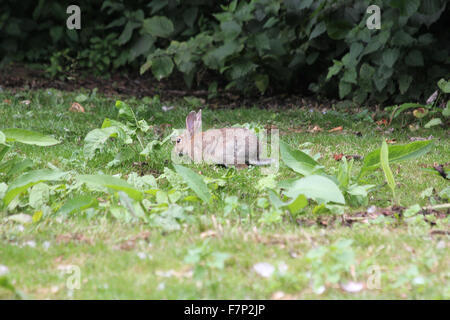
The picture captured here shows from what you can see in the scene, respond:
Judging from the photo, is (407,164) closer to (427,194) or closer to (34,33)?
(427,194)

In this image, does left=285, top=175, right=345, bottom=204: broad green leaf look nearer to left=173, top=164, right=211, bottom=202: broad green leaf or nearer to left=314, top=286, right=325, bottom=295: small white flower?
left=173, top=164, right=211, bottom=202: broad green leaf

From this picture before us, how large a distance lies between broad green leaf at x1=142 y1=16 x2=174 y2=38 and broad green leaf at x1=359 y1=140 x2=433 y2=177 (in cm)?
658

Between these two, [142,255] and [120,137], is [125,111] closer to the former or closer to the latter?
[120,137]

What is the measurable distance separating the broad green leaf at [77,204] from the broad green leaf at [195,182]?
58cm

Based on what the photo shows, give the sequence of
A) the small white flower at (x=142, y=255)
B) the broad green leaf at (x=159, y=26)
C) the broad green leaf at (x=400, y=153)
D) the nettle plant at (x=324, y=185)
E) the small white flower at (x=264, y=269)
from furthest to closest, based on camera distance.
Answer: the broad green leaf at (x=159, y=26), the broad green leaf at (x=400, y=153), the nettle plant at (x=324, y=185), the small white flower at (x=142, y=255), the small white flower at (x=264, y=269)

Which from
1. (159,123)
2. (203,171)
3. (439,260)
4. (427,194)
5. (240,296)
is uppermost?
(159,123)

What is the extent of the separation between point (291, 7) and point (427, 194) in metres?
5.22

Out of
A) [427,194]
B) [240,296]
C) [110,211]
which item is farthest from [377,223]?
[110,211]

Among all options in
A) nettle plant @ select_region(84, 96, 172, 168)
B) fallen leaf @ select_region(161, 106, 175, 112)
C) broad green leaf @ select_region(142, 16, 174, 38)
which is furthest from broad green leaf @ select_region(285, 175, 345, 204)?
broad green leaf @ select_region(142, 16, 174, 38)

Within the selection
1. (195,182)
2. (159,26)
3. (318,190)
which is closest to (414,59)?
(159,26)

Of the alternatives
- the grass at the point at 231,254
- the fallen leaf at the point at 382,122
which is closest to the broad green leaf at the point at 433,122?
the fallen leaf at the point at 382,122

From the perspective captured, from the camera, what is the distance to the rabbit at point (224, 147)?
15.8ft

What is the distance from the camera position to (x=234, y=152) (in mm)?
4832

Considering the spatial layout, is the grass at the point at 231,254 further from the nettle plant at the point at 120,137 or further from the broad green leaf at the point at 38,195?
the nettle plant at the point at 120,137
